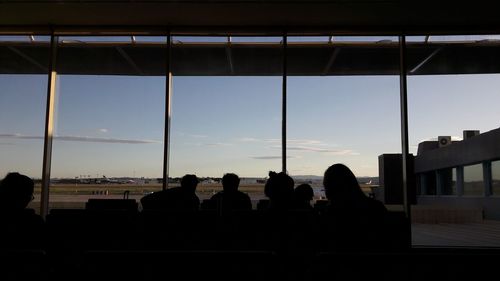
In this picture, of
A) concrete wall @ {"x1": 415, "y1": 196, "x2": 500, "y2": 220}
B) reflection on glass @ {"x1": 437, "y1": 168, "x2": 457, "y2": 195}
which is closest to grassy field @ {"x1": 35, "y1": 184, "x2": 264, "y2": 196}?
concrete wall @ {"x1": 415, "y1": 196, "x2": 500, "y2": 220}

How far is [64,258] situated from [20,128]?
241 inches

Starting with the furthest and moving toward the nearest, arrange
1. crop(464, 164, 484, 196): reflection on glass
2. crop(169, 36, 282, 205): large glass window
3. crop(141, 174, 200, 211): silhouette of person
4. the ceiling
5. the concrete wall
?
crop(464, 164, 484, 196): reflection on glass → the concrete wall → crop(169, 36, 282, 205): large glass window → the ceiling → crop(141, 174, 200, 211): silhouette of person

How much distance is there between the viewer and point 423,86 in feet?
23.8

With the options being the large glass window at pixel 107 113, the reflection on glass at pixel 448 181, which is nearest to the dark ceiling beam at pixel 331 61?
the large glass window at pixel 107 113

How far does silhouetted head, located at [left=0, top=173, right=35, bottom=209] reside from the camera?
2.69 meters

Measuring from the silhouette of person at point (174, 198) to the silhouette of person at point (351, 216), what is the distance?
6.67 ft

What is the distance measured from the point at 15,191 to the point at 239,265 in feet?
5.72

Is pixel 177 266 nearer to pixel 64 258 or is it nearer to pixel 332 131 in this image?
pixel 64 258

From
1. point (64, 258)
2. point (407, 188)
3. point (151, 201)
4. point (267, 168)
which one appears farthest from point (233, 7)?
point (64, 258)

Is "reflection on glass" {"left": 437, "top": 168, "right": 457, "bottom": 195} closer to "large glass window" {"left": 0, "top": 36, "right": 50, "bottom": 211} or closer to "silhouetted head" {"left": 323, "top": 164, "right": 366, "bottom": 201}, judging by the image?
"large glass window" {"left": 0, "top": 36, "right": 50, "bottom": 211}

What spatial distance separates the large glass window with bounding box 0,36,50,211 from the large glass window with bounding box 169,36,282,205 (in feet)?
6.89

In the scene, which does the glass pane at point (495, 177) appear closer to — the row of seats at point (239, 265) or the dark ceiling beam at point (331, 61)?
the dark ceiling beam at point (331, 61)

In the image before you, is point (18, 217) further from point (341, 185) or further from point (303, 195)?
point (303, 195)

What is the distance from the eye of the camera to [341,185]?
2.71m
